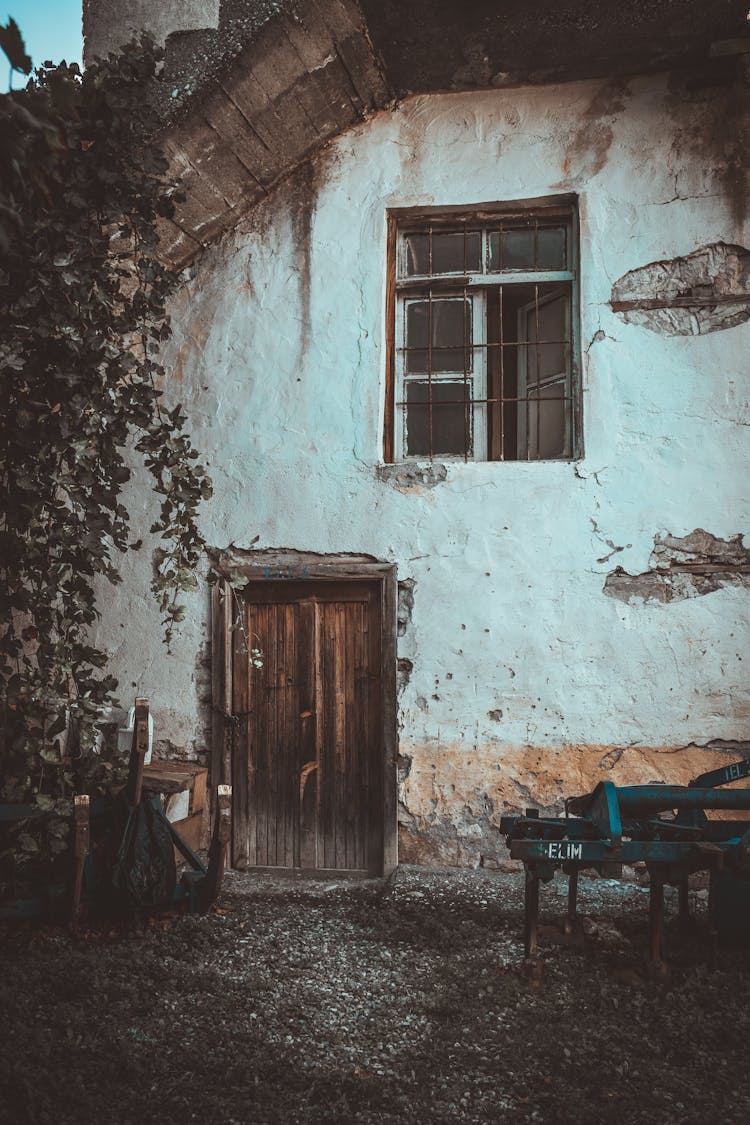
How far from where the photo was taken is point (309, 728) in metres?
5.39

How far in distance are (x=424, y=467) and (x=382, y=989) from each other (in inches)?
115

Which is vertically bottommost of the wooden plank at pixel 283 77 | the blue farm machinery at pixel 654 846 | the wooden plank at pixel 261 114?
the blue farm machinery at pixel 654 846

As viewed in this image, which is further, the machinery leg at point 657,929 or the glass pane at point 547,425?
the glass pane at point 547,425

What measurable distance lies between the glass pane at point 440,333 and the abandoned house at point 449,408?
0.02 metres

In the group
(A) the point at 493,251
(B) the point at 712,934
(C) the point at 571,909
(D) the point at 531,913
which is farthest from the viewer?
(A) the point at 493,251

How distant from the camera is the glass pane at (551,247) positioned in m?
5.48

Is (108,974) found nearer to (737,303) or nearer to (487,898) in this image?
(487,898)

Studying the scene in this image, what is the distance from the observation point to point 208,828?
5395 mm

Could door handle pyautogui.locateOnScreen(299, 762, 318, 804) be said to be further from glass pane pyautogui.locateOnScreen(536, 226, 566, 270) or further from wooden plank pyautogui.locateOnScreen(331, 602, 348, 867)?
glass pane pyautogui.locateOnScreen(536, 226, 566, 270)

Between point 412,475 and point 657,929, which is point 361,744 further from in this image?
point 657,929

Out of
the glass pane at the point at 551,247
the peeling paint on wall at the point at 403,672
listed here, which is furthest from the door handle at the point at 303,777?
the glass pane at the point at 551,247

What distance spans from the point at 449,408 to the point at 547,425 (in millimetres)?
620

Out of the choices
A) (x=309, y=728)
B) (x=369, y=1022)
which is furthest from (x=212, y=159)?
(x=369, y=1022)

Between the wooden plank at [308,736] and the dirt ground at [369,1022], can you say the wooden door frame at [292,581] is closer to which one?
the wooden plank at [308,736]
